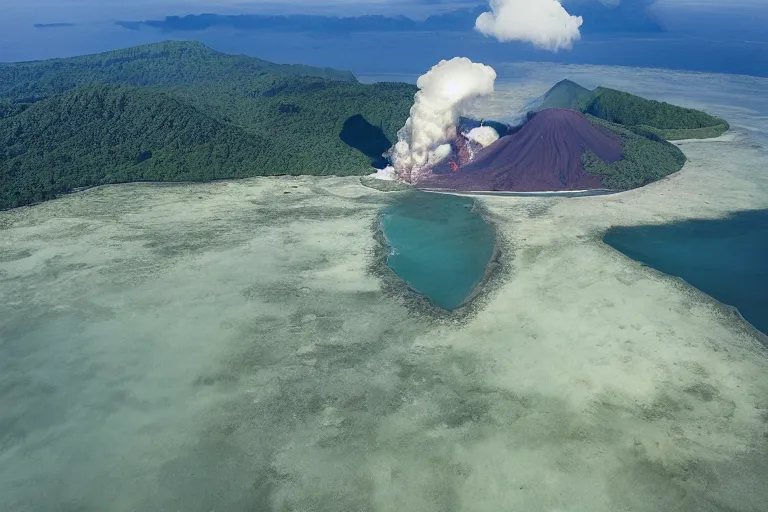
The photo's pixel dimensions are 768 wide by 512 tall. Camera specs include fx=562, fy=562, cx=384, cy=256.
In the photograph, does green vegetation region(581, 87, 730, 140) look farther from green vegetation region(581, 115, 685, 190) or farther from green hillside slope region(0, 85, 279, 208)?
green hillside slope region(0, 85, 279, 208)

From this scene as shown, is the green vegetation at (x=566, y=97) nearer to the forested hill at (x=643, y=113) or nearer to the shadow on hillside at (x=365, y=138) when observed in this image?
the forested hill at (x=643, y=113)

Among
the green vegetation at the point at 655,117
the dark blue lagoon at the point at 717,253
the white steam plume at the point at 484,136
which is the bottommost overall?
the dark blue lagoon at the point at 717,253

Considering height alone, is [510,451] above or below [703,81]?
below

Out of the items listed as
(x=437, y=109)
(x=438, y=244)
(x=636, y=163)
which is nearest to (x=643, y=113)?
(x=636, y=163)

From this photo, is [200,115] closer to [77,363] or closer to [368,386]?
[77,363]

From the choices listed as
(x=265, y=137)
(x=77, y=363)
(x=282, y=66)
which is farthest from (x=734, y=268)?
(x=282, y=66)

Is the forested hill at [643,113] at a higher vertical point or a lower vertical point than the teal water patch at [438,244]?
higher

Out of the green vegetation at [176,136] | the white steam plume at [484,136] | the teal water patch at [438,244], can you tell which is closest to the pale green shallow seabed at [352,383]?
the teal water patch at [438,244]
